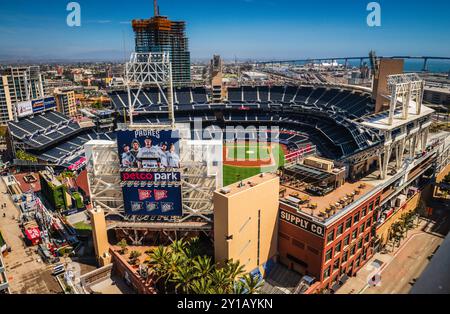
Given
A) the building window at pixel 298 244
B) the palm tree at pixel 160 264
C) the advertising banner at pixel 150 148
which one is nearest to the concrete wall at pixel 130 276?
the palm tree at pixel 160 264

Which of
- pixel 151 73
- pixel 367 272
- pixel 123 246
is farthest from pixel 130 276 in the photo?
pixel 367 272

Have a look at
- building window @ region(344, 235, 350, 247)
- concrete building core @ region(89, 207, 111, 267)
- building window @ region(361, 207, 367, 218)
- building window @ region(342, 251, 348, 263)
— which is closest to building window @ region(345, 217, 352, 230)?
building window @ region(344, 235, 350, 247)

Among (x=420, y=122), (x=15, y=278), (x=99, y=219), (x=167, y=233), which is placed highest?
(x=420, y=122)

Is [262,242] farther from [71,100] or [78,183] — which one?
[71,100]

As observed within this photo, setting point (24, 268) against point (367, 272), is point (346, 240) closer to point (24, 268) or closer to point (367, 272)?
point (367, 272)

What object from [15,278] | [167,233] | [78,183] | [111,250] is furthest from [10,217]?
[167,233]

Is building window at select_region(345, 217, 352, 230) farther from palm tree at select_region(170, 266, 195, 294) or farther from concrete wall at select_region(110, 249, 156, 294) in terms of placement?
concrete wall at select_region(110, 249, 156, 294)
